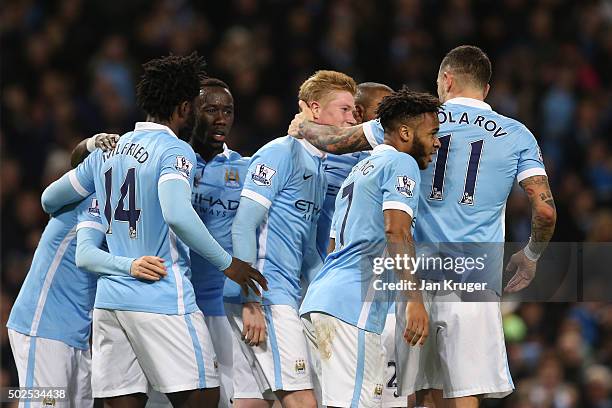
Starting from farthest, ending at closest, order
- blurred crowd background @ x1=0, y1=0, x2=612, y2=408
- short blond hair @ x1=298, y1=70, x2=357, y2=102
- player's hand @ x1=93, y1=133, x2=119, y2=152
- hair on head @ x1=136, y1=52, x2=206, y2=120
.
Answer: blurred crowd background @ x1=0, y1=0, x2=612, y2=408
short blond hair @ x1=298, y1=70, x2=357, y2=102
player's hand @ x1=93, y1=133, x2=119, y2=152
hair on head @ x1=136, y1=52, x2=206, y2=120

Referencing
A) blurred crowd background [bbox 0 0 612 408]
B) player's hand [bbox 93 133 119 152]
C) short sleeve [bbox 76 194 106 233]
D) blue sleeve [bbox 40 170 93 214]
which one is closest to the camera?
player's hand [bbox 93 133 119 152]

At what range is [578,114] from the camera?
12.9m

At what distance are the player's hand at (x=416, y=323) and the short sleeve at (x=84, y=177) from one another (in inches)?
76.8

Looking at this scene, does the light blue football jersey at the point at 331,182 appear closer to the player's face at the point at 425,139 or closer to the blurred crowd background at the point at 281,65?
A: the player's face at the point at 425,139

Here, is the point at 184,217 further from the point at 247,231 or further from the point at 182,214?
the point at 247,231

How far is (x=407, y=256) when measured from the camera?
17.5ft

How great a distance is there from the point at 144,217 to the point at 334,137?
4.11ft

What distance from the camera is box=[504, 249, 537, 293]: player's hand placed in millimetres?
6145

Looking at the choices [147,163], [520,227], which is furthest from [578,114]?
[147,163]

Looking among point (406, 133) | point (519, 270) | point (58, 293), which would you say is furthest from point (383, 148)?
point (58, 293)

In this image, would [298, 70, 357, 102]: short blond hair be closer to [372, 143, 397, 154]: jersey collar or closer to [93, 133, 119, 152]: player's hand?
[372, 143, 397, 154]: jersey collar

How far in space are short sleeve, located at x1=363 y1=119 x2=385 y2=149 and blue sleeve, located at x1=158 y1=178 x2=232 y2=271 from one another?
1070 millimetres

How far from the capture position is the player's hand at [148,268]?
5.56m

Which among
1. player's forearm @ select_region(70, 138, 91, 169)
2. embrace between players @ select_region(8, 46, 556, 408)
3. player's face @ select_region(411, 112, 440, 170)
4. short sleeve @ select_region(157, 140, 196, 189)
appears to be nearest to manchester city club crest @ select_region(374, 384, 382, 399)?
embrace between players @ select_region(8, 46, 556, 408)
